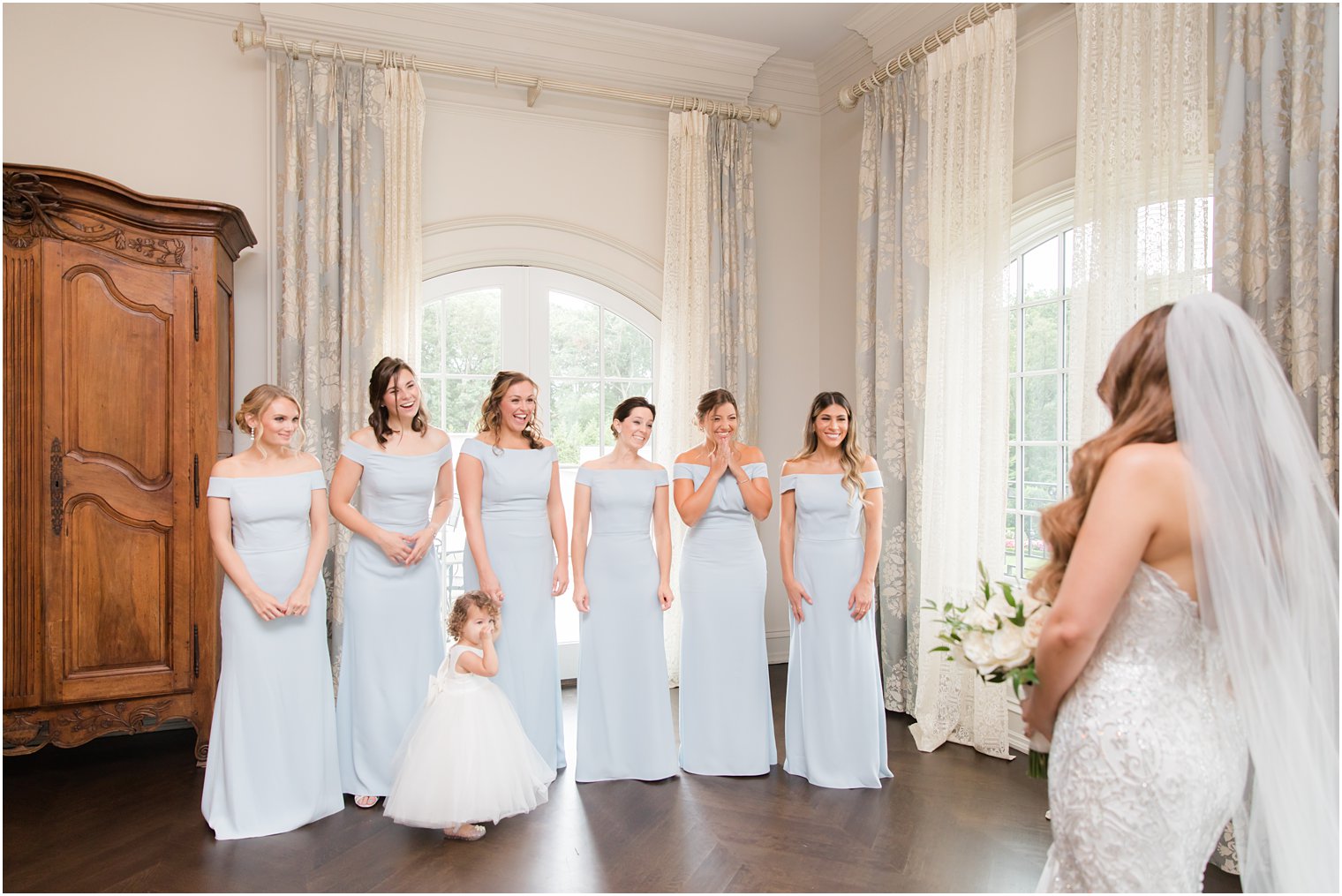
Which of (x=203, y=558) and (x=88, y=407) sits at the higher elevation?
(x=88, y=407)

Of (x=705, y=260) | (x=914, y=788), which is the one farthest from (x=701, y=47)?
(x=914, y=788)

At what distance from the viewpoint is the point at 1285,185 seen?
9.41 ft

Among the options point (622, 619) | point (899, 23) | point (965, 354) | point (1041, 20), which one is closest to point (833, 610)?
point (622, 619)

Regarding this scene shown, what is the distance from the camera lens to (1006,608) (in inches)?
71.3

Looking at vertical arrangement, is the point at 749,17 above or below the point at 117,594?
above

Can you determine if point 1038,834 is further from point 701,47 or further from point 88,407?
point 701,47

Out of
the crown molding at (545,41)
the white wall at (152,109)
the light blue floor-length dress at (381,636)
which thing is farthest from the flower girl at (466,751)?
the crown molding at (545,41)

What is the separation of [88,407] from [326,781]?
1.89 meters

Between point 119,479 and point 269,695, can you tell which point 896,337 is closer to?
point 269,695

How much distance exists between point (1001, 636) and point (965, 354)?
2.76 metres

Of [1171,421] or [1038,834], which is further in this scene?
[1038,834]

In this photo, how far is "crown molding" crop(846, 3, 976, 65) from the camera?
14.8 feet

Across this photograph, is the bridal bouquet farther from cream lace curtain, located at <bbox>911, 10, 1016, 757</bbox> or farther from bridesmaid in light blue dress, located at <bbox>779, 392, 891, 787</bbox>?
cream lace curtain, located at <bbox>911, 10, 1016, 757</bbox>

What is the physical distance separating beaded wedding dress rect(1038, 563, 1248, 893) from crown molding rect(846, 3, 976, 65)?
146 inches
